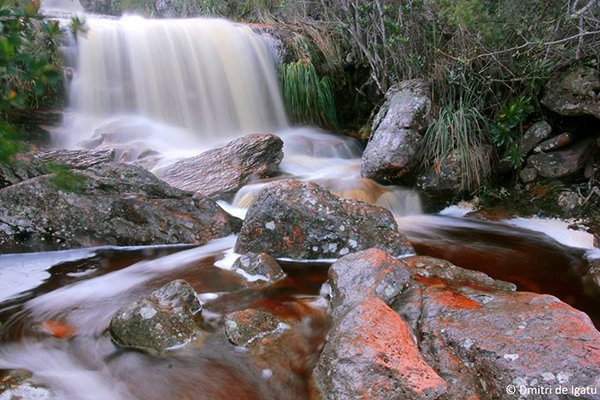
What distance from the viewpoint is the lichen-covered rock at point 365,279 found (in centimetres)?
305

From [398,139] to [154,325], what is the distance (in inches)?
159

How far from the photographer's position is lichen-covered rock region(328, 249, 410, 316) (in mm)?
3053

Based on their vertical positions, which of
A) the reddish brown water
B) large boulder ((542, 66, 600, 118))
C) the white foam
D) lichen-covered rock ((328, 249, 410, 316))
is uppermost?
large boulder ((542, 66, 600, 118))

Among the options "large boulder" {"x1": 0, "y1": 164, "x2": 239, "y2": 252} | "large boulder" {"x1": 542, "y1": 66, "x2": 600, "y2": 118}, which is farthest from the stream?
"large boulder" {"x1": 542, "y1": 66, "x2": 600, "y2": 118}

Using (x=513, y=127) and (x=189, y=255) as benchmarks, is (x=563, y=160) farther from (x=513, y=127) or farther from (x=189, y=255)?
(x=189, y=255)

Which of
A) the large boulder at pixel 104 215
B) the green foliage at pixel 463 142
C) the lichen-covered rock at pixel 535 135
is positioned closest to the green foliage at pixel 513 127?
the lichen-covered rock at pixel 535 135

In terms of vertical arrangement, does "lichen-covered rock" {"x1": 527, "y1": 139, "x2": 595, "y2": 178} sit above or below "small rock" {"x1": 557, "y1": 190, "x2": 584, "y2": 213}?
above

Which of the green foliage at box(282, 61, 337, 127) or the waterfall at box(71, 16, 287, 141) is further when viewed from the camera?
the green foliage at box(282, 61, 337, 127)

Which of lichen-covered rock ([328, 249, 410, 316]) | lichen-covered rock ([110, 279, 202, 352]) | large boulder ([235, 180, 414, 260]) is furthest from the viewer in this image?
large boulder ([235, 180, 414, 260])

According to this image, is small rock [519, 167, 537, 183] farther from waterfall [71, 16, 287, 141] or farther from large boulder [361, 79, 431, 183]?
waterfall [71, 16, 287, 141]

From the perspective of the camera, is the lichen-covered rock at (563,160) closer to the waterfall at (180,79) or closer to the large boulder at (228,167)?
the large boulder at (228,167)

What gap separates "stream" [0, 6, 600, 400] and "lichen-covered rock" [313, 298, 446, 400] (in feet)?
0.86

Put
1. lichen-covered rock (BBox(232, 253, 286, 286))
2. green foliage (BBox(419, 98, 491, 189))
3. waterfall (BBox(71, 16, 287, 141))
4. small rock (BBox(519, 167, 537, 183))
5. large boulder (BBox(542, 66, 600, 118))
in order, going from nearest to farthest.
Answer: lichen-covered rock (BBox(232, 253, 286, 286))
large boulder (BBox(542, 66, 600, 118))
small rock (BBox(519, 167, 537, 183))
green foliage (BBox(419, 98, 491, 189))
waterfall (BBox(71, 16, 287, 141))

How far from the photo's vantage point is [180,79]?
8.82m
